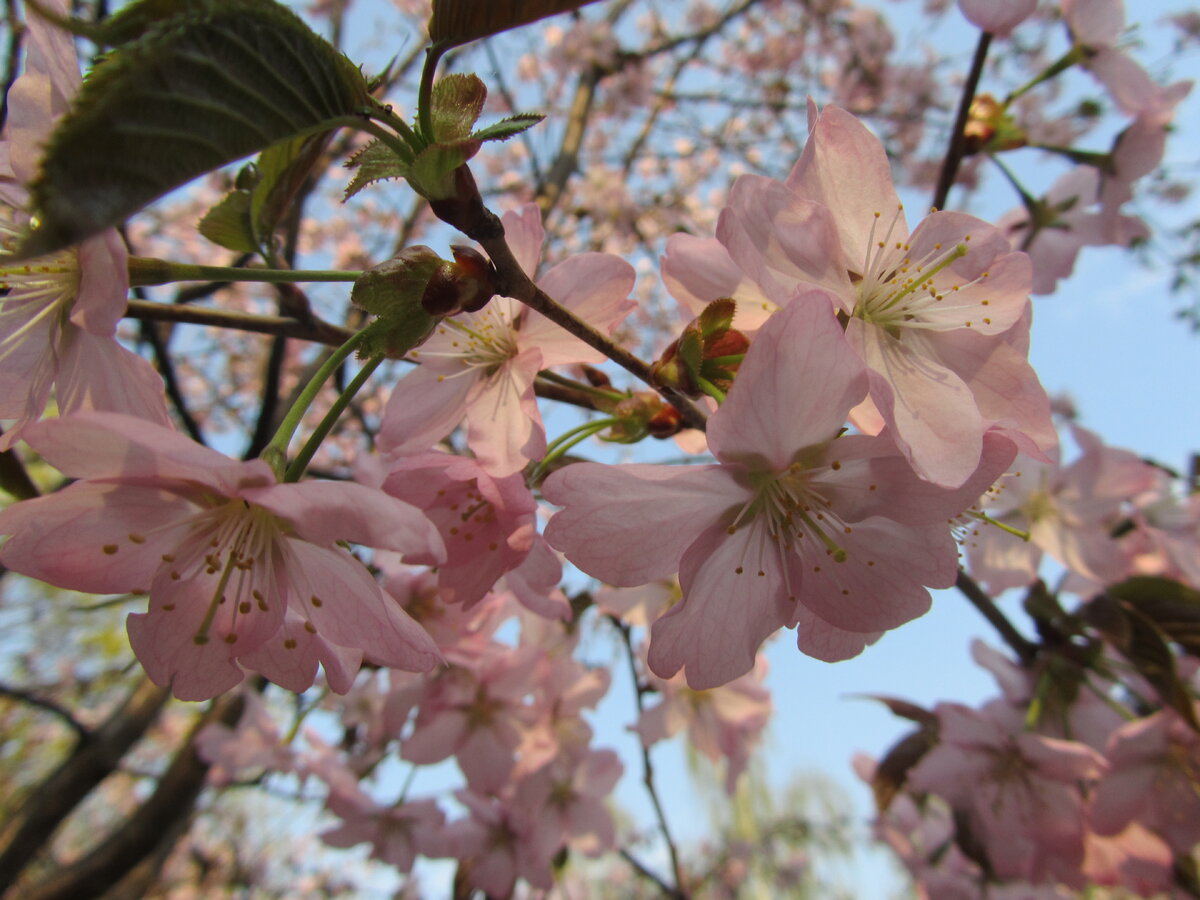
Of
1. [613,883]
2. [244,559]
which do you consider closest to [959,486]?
[244,559]

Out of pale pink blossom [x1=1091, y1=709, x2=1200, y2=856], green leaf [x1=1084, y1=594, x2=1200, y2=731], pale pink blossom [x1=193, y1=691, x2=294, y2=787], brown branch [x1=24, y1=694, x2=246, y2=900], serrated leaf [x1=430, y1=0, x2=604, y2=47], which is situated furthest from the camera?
pale pink blossom [x1=193, y1=691, x2=294, y2=787]

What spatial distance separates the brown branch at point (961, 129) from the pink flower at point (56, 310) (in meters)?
1.20

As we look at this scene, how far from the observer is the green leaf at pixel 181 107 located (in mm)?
383

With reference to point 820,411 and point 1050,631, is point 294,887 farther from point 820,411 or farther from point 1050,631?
point 820,411

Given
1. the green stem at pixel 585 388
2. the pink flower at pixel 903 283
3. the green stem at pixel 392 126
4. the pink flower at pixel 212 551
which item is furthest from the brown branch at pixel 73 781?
the pink flower at pixel 903 283

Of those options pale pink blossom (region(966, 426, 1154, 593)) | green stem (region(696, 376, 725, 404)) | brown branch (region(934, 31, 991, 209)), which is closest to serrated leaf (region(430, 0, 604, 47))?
green stem (region(696, 376, 725, 404))

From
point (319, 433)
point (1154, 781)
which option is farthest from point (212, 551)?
point (1154, 781)

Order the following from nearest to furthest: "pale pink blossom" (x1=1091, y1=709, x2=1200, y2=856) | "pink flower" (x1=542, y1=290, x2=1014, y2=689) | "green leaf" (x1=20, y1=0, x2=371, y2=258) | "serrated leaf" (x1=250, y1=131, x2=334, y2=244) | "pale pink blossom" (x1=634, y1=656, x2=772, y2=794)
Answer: "green leaf" (x1=20, y1=0, x2=371, y2=258), "pink flower" (x1=542, y1=290, x2=1014, y2=689), "serrated leaf" (x1=250, y1=131, x2=334, y2=244), "pale pink blossom" (x1=1091, y1=709, x2=1200, y2=856), "pale pink blossom" (x1=634, y1=656, x2=772, y2=794)

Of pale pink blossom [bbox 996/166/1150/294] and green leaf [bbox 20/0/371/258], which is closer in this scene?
green leaf [bbox 20/0/371/258]

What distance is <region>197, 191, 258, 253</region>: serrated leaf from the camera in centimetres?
81

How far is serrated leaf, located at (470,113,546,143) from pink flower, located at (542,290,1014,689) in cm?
25

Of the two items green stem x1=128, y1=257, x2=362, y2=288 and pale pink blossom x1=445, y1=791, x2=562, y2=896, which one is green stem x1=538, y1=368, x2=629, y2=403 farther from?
pale pink blossom x1=445, y1=791, x2=562, y2=896

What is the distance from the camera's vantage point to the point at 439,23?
55 cm

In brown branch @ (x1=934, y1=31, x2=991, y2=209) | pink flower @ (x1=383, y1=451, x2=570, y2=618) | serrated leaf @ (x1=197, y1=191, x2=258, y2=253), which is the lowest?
pink flower @ (x1=383, y1=451, x2=570, y2=618)
